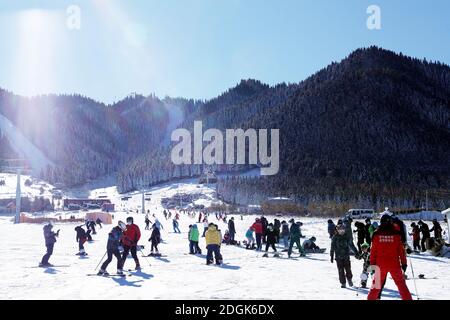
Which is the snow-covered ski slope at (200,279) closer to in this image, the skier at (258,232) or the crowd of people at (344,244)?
the crowd of people at (344,244)

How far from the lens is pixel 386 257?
7867mm

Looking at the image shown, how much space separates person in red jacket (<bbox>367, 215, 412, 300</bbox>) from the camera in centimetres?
779

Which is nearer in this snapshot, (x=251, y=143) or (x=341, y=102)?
(x=251, y=143)

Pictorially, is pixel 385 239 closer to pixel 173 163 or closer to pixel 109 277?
pixel 109 277

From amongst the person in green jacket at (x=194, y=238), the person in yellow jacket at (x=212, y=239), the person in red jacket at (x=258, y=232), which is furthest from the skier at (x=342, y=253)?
the person in red jacket at (x=258, y=232)

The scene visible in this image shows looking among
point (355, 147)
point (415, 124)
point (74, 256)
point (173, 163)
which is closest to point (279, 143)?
point (355, 147)

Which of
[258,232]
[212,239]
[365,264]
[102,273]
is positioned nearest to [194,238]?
[258,232]

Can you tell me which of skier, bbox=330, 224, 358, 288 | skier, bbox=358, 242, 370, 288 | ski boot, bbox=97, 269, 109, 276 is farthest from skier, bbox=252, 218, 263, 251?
skier, bbox=330, 224, 358, 288

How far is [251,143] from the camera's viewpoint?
583 feet

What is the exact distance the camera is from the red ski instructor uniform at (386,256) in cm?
779

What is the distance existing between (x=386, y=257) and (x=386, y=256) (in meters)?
0.02

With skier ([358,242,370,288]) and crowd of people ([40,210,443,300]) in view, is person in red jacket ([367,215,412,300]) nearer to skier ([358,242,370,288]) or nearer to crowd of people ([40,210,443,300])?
crowd of people ([40,210,443,300])
